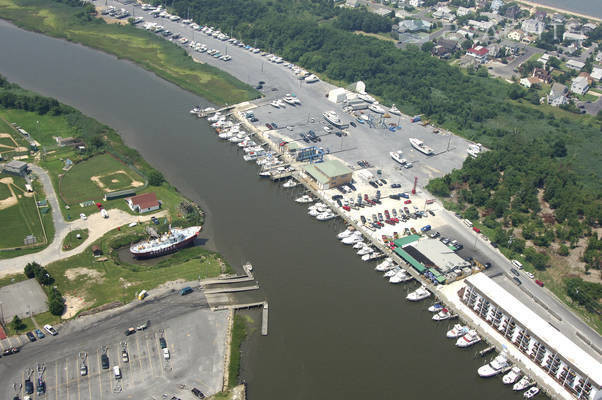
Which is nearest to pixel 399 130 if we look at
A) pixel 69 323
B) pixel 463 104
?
pixel 463 104

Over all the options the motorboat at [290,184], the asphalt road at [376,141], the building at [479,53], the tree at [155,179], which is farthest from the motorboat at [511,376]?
the building at [479,53]

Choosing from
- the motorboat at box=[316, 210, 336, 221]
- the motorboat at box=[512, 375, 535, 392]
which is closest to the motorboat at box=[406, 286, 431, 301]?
the motorboat at box=[512, 375, 535, 392]

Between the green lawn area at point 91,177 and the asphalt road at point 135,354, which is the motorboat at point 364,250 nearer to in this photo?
the asphalt road at point 135,354

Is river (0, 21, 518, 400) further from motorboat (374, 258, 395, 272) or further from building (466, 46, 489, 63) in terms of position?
building (466, 46, 489, 63)

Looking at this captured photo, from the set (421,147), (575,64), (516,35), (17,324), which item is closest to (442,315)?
(421,147)

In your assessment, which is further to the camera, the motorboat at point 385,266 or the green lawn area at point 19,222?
the motorboat at point 385,266
